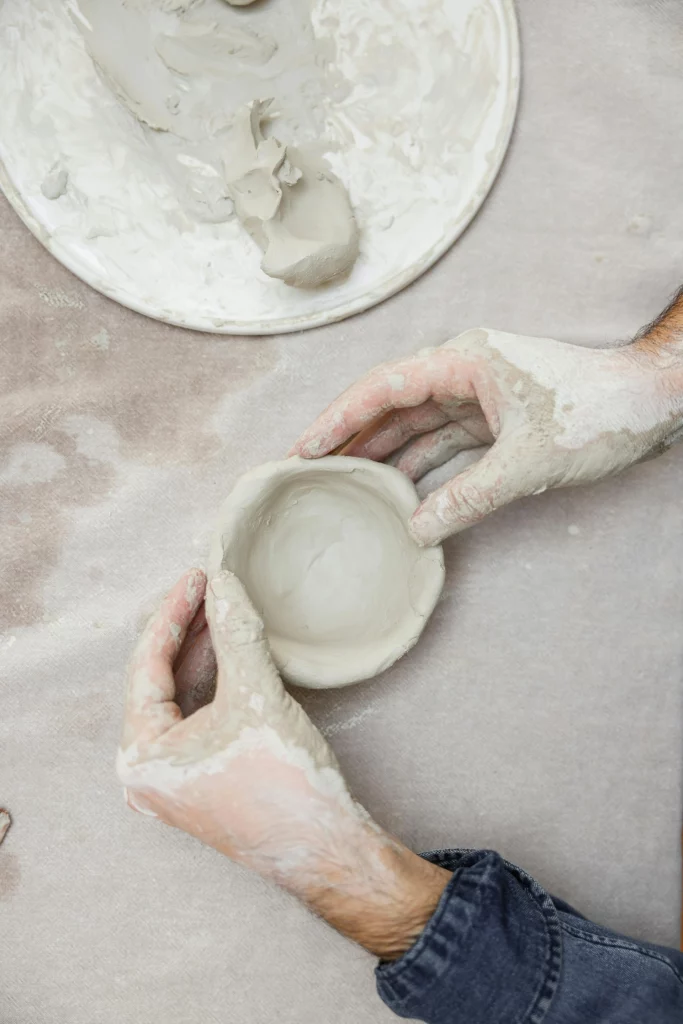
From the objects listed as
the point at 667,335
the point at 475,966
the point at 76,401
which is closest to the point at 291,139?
the point at 76,401

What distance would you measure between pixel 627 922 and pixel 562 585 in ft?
1.91

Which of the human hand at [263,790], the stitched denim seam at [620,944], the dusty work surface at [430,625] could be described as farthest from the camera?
the dusty work surface at [430,625]

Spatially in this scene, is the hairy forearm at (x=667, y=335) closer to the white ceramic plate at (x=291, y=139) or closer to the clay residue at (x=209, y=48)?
the white ceramic plate at (x=291, y=139)

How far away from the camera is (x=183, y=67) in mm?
1085

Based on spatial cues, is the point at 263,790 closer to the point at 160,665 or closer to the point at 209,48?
the point at 160,665

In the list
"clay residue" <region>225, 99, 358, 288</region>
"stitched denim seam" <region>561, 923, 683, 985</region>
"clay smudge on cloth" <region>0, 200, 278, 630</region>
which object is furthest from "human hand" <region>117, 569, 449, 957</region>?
"clay residue" <region>225, 99, 358, 288</region>

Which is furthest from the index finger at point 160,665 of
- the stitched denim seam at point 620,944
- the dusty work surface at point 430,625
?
the stitched denim seam at point 620,944

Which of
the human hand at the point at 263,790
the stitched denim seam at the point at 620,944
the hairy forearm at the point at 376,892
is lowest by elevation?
the stitched denim seam at the point at 620,944

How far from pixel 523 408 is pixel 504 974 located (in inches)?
30.1

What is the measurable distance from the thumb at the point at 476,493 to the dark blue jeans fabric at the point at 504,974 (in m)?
0.47

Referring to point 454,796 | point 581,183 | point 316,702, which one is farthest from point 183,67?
point 454,796

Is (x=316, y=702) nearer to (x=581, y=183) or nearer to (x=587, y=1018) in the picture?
(x=587, y=1018)

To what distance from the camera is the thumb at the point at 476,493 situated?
1001 mm

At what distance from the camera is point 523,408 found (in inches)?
39.9
